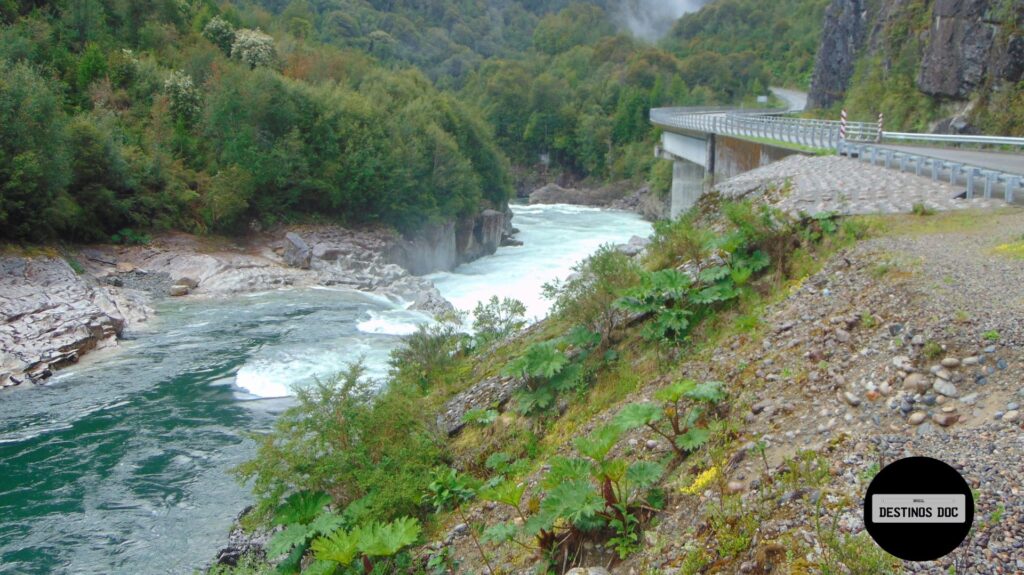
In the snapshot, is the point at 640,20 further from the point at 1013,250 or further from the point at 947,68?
the point at 1013,250

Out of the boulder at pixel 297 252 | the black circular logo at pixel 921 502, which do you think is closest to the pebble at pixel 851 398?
the black circular logo at pixel 921 502

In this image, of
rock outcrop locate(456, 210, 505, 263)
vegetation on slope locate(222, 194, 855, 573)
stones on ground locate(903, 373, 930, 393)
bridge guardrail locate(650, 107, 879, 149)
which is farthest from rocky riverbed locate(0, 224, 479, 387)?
stones on ground locate(903, 373, 930, 393)

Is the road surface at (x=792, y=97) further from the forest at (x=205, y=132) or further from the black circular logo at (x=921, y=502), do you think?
the black circular logo at (x=921, y=502)

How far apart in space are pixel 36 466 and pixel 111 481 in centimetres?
178

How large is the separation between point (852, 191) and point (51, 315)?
21.2 meters

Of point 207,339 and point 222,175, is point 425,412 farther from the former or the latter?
point 222,175

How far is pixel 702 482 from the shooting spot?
6.16m

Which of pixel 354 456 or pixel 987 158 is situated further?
pixel 987 158

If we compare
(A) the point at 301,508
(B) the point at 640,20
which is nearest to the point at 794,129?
(A) the point at 301,508

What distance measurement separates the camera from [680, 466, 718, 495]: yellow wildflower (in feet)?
20.0

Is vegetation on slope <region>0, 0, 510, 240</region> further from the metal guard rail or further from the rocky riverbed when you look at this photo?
the metal guard rail

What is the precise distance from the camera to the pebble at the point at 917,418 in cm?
572

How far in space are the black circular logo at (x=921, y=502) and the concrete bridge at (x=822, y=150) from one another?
37.0 feet

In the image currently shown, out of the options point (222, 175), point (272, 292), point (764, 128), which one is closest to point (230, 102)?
point (222, 175)
